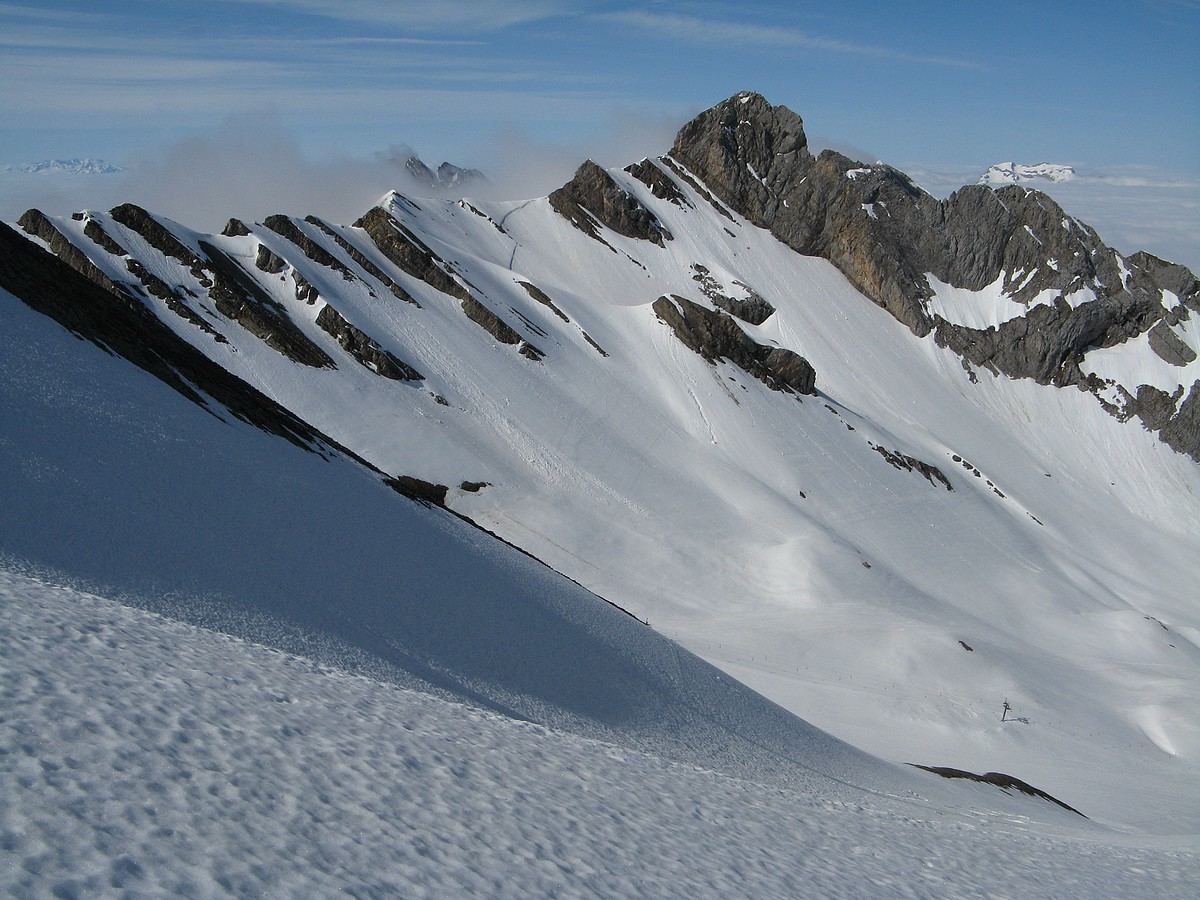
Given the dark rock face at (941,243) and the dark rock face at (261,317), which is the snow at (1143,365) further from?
the dark rock face at (261,317)

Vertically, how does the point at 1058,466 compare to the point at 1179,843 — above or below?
above

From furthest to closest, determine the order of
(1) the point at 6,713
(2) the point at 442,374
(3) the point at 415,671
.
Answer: (2) the point at 442,374 < (3) the point at 415,671 < (1) the point at 6,713

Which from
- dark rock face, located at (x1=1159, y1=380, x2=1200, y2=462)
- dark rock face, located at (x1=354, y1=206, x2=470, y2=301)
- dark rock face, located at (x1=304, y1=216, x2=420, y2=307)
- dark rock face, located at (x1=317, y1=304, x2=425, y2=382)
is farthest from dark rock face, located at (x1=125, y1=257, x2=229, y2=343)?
dark rock face, located at (x1=1159, y1=380, x2=1200, y2=462)

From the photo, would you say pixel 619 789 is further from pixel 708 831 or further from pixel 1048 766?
pixel 1048 766

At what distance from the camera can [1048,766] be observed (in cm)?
3306

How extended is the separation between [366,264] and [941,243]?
72.2 m

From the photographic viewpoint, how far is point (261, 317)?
52.4 metres

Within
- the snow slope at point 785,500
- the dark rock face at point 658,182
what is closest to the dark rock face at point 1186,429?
the snow slope at point 785,500

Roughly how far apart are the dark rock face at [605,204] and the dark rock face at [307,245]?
1358 inches

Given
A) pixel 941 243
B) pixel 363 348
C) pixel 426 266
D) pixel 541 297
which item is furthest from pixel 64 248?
pixel 941 243

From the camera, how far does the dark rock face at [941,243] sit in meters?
98.6

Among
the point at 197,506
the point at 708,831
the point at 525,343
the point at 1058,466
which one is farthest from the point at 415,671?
the point at 1058,466

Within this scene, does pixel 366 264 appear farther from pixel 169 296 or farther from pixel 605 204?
pixel 605 204

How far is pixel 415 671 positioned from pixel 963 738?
86.4ft
